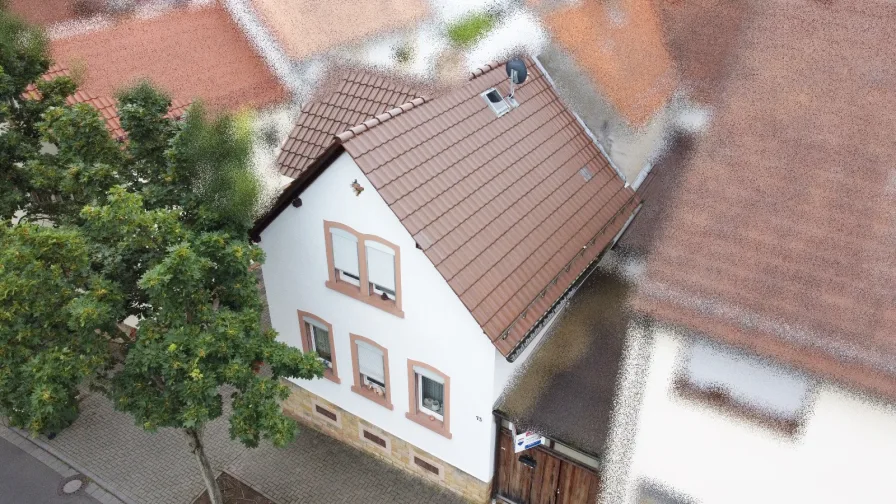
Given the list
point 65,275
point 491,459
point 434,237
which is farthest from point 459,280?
point 65,275

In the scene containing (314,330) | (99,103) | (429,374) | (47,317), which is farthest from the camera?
(314,330)

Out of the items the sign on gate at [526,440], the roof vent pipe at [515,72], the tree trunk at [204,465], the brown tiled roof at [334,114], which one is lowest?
the tree trunk at [204,465]

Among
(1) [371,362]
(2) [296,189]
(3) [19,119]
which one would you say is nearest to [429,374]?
(1) [371,362]

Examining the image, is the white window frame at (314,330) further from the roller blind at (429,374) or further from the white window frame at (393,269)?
the roller blind at (429,374)

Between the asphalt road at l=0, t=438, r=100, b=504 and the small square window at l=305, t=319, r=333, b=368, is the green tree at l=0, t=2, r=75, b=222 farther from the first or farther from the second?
the asphalt road at l=0, t=438, r=100, b=504

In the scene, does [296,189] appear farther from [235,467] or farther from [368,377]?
[235,467]

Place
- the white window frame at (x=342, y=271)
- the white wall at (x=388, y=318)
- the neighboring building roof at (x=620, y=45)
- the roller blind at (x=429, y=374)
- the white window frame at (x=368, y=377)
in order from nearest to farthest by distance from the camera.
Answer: the neighboring building roof at (x=620, y=45) → the white wall at (x=388, y=318) → the white window frame at (x=342, y=271) → the roller blind at (x=429, y=374) → the white window frame at (x=368, y=377)

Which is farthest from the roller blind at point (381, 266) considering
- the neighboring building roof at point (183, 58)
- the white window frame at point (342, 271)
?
the neighboring building roof at point (183, 58)
